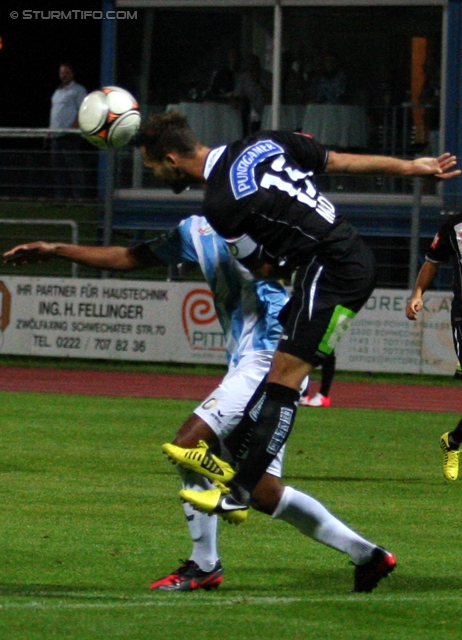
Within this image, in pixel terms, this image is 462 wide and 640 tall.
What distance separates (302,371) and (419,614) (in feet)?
3.77

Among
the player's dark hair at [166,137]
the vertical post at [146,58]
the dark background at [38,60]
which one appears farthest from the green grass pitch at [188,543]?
the dark background at [38,60]

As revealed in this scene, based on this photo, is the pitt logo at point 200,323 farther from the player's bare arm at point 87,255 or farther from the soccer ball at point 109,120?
the player's bare arm at point 87,255

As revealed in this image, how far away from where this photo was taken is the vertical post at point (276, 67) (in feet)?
73.7

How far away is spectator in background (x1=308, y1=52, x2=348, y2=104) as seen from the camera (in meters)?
22.1

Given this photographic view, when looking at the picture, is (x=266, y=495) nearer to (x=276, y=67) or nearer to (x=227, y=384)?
(x=227, y=384)

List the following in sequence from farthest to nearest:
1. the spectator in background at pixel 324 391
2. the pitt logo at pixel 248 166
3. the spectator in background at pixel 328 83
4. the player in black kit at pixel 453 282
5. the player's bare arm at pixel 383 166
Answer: the spectator in background at pixel 328 83 → the spectator in background at pixel 324 391 → the player in black kit at pixel 453 282 → the player's bare arm at pixel 383 166 → the pitt logo at pixel 248 166

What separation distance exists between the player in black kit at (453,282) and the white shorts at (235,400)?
4.04 metres

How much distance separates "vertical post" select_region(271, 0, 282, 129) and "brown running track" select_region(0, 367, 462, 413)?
5.57m

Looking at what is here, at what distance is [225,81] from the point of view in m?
22.7

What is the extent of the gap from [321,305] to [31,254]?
1.55m

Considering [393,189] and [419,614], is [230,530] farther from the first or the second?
[393,189]

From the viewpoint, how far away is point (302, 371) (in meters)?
5.67

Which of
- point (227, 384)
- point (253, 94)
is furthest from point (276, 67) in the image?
point (227, 384)

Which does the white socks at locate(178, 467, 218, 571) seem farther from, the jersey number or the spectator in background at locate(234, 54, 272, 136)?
the spectator in background at locate(234, 54, 272, 136)
